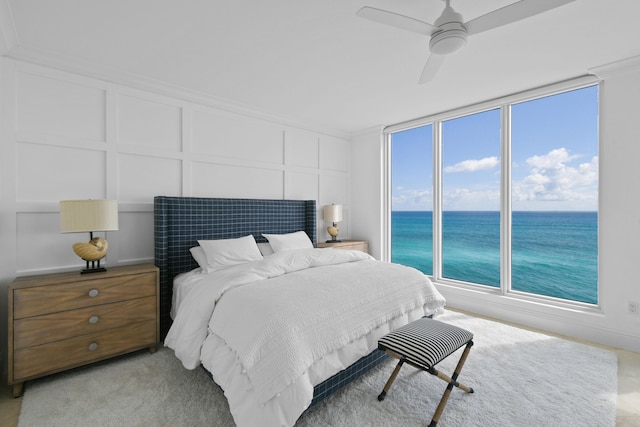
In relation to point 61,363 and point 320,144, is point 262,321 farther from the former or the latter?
point 320,144

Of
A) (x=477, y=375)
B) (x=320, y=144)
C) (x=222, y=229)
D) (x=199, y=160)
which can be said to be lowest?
(x=477, y=375)

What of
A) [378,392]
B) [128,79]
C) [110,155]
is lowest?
[378,392]

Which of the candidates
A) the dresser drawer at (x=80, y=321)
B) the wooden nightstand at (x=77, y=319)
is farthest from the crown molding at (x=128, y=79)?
the dresser drawer at (x=80, y=321)

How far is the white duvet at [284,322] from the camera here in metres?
1.44

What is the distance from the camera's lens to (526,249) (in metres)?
8.65

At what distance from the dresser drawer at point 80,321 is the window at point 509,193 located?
12.3 feet

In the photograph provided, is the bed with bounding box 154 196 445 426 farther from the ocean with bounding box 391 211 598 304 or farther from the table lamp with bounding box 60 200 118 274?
the ocean with bounding box 391 211 598 304

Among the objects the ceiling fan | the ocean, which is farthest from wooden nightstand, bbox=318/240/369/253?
the ceiling fan

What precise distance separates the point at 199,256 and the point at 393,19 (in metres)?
2.65

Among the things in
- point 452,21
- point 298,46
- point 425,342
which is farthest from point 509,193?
point 298,46

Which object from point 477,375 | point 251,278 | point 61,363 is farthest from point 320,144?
point 61,363

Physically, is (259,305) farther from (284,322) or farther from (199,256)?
(199,256)

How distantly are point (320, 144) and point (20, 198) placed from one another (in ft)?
11.8

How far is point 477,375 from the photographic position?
7.24ft
